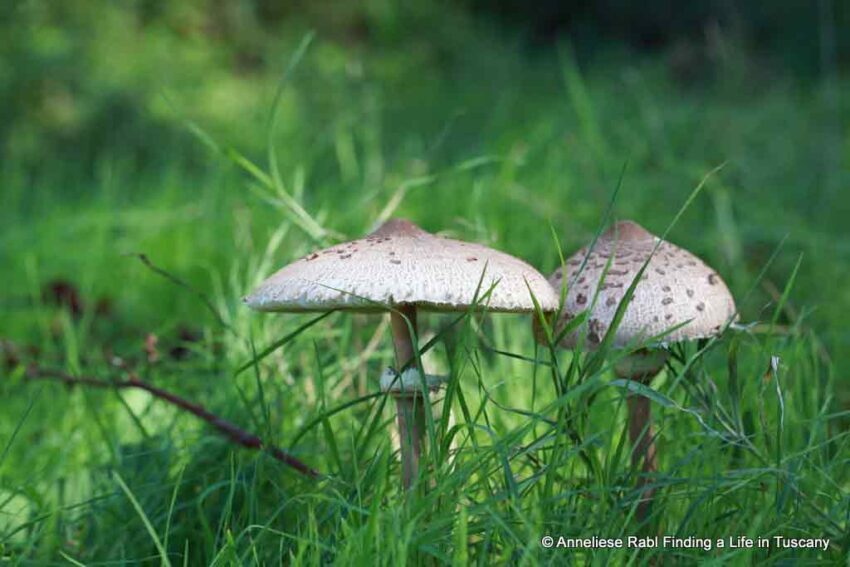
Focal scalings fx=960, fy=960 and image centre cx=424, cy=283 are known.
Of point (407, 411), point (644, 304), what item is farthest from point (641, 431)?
point (407, 411)

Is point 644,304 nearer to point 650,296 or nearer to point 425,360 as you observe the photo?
point 650,296

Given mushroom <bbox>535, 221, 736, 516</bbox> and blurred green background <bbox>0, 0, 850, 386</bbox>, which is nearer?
mushroom <bbox>535, 221, 736, 516</bbox>

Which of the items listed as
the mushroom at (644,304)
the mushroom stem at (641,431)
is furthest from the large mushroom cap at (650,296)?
the mushroom stem at (641,431)

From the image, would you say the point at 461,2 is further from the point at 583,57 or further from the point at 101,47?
the point at 101,47

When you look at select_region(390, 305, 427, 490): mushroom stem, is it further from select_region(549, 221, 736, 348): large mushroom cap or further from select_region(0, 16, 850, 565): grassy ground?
select_region(549, 221, 736, 348): large mushroom cap

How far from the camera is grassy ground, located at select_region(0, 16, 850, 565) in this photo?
1.51m

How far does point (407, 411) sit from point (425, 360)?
52cm

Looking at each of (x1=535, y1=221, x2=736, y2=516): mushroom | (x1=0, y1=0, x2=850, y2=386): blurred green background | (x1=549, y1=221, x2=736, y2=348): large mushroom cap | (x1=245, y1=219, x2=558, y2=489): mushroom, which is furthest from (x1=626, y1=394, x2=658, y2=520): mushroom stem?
(x1=0, y1=0, x2=850, y2=386): blurred green background

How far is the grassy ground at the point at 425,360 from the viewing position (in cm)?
151

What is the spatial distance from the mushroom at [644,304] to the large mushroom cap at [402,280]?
0.47ft

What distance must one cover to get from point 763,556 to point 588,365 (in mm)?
400

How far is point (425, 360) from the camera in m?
2.13

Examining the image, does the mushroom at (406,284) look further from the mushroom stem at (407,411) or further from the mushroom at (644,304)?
the mushroom at (644,304)

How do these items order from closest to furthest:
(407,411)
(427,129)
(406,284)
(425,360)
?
(406,284), (407,411), (425,360), (427,129)
